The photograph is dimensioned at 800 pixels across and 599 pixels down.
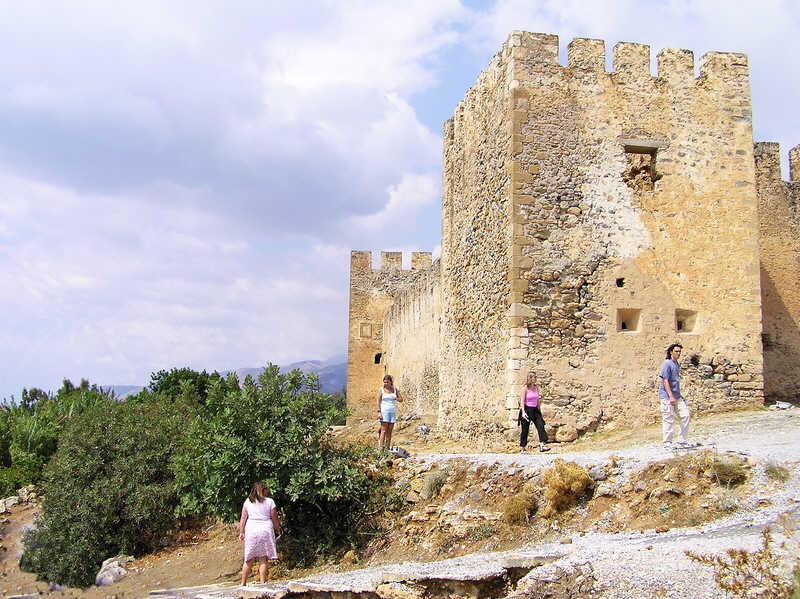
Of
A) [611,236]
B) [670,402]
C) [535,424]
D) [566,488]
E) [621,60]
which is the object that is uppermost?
[621,60]

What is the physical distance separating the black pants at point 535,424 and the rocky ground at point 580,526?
263 millimetres

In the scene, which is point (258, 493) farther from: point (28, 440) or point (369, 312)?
point (369, 312)

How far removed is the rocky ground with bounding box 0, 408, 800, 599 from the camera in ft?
20.4

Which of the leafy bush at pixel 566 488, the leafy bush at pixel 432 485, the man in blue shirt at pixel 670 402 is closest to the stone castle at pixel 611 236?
the leafy bush at pixel 432 485

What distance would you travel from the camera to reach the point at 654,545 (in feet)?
21.4

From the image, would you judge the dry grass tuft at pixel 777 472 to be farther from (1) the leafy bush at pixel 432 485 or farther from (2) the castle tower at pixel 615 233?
(2) the castle tower at pixel 615 233

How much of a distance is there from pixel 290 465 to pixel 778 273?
443 inches

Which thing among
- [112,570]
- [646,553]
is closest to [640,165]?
[646,553]

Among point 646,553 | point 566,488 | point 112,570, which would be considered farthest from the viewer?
point 112,570

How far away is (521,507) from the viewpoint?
8.52m

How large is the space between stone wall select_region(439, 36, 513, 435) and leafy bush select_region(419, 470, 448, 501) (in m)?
2.78

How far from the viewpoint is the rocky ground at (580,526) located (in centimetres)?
621

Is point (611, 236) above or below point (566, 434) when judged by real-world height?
above

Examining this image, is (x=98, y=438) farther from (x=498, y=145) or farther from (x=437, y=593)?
(x=437, y=593)
